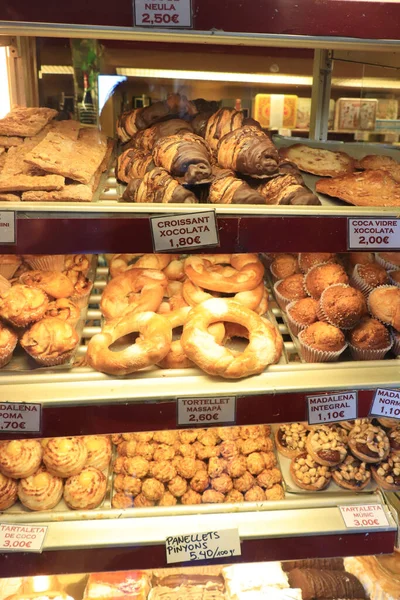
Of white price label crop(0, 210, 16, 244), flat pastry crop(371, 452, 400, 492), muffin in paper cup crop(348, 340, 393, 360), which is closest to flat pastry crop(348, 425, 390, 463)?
flat pastry crop(371, 452, 400, 492)

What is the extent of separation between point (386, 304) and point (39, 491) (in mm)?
1197

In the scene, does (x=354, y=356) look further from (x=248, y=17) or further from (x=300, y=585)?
(x=248, y=17)

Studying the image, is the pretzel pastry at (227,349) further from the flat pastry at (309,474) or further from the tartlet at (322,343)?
the flat pastry at (309,474)

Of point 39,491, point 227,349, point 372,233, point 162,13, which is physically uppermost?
point 162,13

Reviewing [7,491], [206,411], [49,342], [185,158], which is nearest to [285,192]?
[185,158]

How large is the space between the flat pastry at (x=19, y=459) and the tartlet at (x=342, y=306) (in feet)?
3.28

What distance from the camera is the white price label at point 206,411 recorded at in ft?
4.48

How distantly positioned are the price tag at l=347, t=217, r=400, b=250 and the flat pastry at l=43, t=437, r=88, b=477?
1.05 meters

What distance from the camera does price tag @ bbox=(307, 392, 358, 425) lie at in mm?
1425

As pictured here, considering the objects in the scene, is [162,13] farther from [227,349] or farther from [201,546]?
[201,546]

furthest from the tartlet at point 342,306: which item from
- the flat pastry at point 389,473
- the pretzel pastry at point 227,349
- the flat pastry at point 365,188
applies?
the flat pastry at point 389,473

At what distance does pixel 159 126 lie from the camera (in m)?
1.79

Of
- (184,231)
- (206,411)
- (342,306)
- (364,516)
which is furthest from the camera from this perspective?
(364,516)

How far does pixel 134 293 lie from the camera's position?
1706mm
